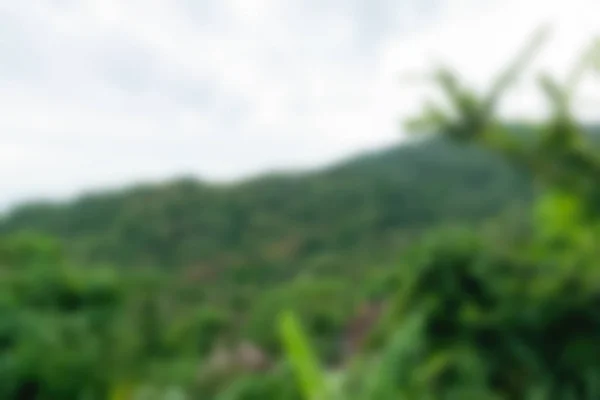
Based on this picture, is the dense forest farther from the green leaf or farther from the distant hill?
the distant hill

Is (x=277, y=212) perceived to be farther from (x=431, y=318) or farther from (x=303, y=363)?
(x=303, y=363)

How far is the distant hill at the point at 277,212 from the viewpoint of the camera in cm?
2614

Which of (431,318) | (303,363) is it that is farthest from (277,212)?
(303,363)

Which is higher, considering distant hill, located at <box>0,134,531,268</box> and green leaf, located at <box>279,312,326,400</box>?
distant hill, located at <box>0,134,531,268</box>

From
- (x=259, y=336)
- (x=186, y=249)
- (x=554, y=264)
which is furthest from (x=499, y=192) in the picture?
(x=554, y=264)

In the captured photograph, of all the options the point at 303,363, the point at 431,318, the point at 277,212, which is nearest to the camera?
the point at 303,363

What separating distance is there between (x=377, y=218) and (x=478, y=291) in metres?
26.9

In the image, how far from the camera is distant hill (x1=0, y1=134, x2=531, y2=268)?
26.1m

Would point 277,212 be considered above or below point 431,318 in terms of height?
above

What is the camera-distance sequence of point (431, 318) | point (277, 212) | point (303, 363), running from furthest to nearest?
1. point (277, 212)
2. point (431, 318)
3. point (303, 363)

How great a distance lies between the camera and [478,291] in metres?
2.54

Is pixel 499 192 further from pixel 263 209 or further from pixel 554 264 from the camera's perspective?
pixel 554 264

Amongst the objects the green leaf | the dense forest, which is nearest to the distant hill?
the dense forest

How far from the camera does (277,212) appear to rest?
29844 mm
